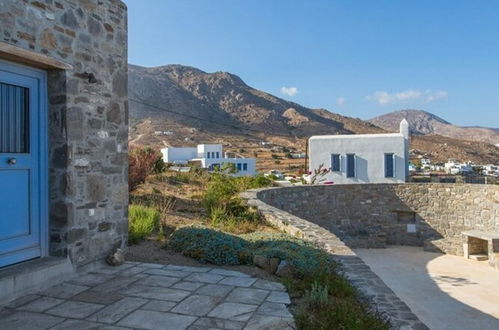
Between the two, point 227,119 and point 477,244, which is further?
point 227,119

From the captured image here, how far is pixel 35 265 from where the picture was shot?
13.5 feet

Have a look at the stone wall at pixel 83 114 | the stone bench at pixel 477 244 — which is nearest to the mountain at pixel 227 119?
the stone bench at pixel 477 244

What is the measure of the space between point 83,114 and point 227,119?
69916 mm

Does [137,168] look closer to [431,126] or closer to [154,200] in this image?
[154,200]

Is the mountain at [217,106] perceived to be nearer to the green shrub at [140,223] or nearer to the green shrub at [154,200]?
the green shrub at [154,200]

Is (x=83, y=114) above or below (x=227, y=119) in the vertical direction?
below

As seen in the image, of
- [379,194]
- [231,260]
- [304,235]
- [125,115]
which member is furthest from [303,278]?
[379,194]

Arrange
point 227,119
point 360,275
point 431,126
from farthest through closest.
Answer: point 431,126, point 227,119, point 360,275

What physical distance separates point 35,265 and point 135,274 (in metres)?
1.05

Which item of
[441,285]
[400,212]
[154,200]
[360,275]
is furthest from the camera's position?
[400,212]

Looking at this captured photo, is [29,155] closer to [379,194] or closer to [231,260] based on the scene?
[231,260]

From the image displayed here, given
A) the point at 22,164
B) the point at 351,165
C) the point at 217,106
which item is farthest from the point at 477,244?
the point at 217,106

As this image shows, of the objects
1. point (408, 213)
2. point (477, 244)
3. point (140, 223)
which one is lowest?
point (477, 244)

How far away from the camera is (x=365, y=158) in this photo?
22.5m
